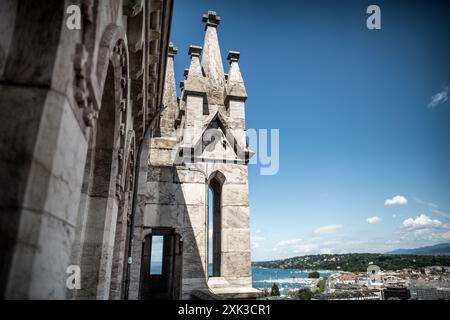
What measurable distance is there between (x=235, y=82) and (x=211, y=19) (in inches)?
115

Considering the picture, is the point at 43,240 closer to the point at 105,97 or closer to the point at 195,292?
the point at 105,97

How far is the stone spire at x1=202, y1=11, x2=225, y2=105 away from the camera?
927cm

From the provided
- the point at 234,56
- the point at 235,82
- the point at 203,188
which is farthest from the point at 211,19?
the point at 203,188

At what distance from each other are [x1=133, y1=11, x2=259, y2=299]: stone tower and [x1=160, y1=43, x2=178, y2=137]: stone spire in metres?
0.04

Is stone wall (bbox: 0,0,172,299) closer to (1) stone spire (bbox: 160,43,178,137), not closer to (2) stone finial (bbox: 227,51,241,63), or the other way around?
(1) stone spire (bbox: 160,43,178,137)

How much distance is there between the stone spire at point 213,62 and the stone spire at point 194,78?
435mm

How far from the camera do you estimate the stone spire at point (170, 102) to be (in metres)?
9.24

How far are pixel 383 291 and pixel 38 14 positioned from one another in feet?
71.1

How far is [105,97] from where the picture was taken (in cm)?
398

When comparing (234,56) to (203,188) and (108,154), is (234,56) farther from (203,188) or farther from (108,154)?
(108,154)

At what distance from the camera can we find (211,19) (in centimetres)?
1035

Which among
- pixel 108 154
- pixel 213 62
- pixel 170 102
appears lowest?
pixel 108 154

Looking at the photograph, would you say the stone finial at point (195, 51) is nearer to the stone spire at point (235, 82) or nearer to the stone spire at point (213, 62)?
the stone spire at point (213, 62)
